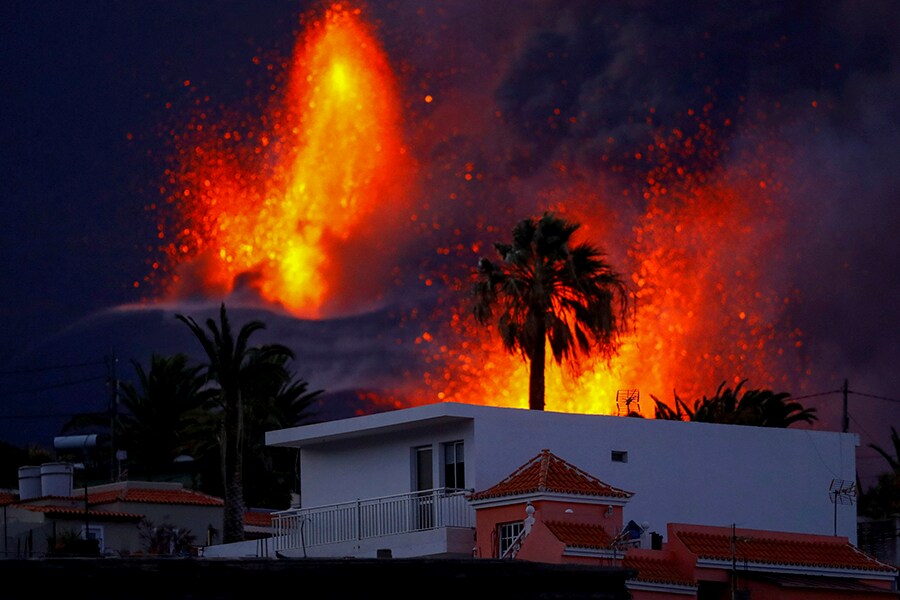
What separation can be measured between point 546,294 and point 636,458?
12276mm

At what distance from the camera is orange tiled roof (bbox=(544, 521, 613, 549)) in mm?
34094

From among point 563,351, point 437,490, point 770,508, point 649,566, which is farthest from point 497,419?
point 563,351

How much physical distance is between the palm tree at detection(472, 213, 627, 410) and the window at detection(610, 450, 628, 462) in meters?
10.6

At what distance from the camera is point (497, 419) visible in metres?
39.5

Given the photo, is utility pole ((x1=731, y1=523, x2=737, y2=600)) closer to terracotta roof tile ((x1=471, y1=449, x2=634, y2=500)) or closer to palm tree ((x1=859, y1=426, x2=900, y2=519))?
terracotta roof tile ((x1=471, y1=449, x2=634, y2=500))

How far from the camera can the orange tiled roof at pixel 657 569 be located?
3475cm

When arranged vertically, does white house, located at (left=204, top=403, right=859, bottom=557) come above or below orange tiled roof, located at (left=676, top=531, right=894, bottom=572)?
above

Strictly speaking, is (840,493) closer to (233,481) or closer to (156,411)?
(233,481)

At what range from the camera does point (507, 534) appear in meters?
36.2

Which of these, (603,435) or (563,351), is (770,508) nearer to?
(603,435)

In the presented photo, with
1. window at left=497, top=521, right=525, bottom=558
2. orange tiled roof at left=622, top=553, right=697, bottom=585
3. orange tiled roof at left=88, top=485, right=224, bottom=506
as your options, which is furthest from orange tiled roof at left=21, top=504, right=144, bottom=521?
orange tiled roof at left=622, top=553, right=697, bottom=585

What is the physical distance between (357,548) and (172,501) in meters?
14.5

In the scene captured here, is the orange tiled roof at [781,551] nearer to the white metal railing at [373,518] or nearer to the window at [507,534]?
the window at [507,534]

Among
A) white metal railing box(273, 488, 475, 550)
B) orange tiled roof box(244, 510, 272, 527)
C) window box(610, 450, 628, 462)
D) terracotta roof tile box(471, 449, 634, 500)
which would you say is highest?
window box(610, 450, 628, 462)
